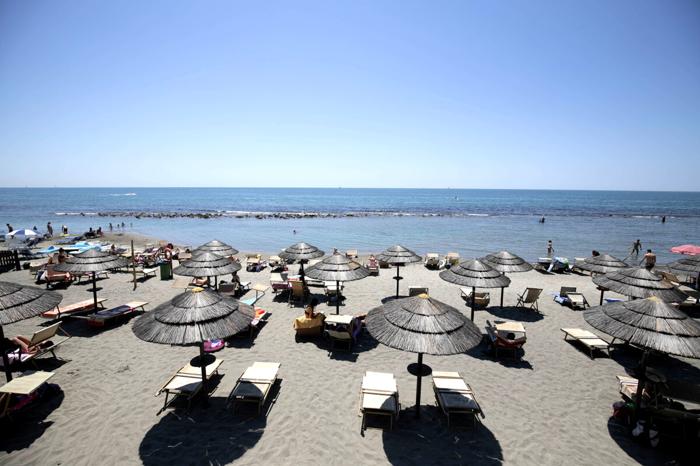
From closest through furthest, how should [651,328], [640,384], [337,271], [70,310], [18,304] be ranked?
[651,328]
[640,384]
[18,304]
[337,271]
[70,310]

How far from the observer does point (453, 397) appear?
6.45m

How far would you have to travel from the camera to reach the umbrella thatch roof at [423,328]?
220 inches

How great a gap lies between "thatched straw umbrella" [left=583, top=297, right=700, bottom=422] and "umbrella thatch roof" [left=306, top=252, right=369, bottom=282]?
20.6 ft

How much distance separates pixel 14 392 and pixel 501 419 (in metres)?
9.29

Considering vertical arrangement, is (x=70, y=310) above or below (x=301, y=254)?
below

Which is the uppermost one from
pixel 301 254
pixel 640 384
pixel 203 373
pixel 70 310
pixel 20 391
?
pixel 301 254

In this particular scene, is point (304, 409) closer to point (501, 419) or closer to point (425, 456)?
point (425, 456)

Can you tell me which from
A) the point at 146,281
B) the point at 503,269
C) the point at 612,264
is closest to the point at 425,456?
the point at 503,269

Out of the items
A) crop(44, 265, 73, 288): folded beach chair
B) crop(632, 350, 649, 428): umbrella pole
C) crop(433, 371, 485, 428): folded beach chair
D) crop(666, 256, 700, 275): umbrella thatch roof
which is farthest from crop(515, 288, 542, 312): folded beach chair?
crop(44, 265, 73, 288): folded beach chair

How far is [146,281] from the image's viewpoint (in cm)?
1625

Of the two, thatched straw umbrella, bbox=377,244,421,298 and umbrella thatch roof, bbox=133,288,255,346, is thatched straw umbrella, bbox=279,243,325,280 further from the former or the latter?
umbrella thatch roof, bbox=133,288,255,346

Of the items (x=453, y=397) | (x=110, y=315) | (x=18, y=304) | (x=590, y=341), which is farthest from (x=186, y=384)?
(x=590, y=341)

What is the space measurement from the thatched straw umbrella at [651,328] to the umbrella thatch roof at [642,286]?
3.90 m

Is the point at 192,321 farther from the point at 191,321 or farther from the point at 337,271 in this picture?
the point at 337,271
